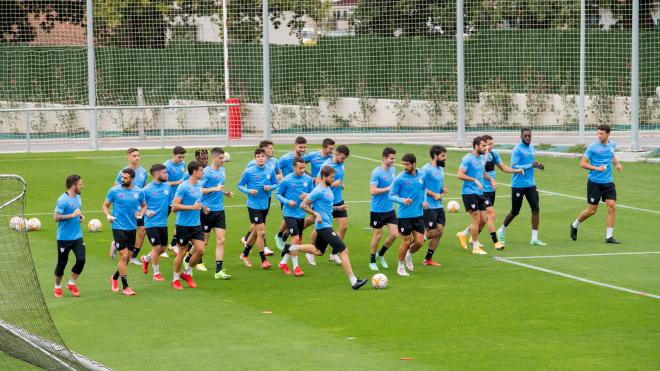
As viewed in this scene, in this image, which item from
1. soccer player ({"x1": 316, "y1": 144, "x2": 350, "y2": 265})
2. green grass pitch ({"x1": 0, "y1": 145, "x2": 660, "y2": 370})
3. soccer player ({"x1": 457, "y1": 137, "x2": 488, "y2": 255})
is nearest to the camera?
green grass pitch ({"x1": 0, "y1": 145, "x2": 660, "y2": 370})

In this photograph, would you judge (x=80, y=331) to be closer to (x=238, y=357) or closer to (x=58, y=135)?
(x=238, y=357)

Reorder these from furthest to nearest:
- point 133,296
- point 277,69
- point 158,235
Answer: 1. point 277,69
2. point 158,235
3. point 133,296

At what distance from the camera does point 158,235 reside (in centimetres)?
1848

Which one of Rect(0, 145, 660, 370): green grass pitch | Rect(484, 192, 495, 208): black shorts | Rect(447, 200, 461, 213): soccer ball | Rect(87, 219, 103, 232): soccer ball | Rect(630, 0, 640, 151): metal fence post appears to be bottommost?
Rect(0, 145, 660, 370): green grass pitch

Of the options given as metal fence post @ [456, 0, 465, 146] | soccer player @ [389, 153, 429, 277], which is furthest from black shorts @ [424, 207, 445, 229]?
metal fence post @ [456, 0, 465, 146]

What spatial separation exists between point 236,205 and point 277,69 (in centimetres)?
1450

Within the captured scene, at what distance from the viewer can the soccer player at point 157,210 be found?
1847 centimetres

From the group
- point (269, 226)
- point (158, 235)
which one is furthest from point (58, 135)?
point (158, 235)

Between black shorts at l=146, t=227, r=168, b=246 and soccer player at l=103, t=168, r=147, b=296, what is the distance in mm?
636

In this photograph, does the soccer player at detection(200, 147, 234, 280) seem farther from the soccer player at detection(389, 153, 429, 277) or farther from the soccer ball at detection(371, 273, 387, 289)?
the soccer player at detection(389, 153, 429, 277)

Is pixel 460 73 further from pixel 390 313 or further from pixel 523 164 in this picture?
pixel 390 313

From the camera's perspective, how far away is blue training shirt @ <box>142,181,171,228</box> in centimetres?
1856

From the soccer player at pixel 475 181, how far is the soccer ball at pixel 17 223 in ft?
28.4

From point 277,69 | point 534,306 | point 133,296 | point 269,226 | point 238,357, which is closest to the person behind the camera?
point 238,357
